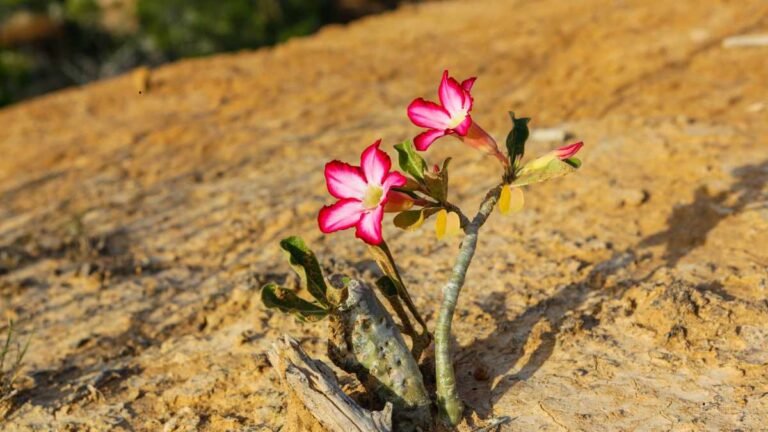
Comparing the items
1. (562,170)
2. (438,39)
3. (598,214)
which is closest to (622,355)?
(562,170)

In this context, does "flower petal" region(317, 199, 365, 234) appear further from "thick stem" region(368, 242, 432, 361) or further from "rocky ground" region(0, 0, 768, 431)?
"rocky ground" region(0, 0, 768, 431)

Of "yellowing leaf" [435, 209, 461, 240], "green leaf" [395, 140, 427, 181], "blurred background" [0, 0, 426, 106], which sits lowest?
"yellowing leaf" [435, 209, 461, 240]

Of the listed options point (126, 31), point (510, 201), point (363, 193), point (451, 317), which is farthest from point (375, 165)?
point (126, 31)

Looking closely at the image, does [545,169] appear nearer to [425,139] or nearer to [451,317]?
[425,139]

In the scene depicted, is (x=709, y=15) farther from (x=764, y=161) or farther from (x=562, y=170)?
(x=562, y=170)

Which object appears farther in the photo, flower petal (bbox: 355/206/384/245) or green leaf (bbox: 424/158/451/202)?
green leaf (bbox: 424/158/451/202)

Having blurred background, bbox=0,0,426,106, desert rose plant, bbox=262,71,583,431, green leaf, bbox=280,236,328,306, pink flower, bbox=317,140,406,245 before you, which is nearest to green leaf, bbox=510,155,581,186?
desert rose plant, bbox=262,71,583,431

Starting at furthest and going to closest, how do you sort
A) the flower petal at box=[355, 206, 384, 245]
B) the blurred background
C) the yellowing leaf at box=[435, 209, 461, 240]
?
the blurred background
the yellowing leaf at box=[435, 209, 461, 240]
the flower petal at box=[355, 206, 384, 245]
